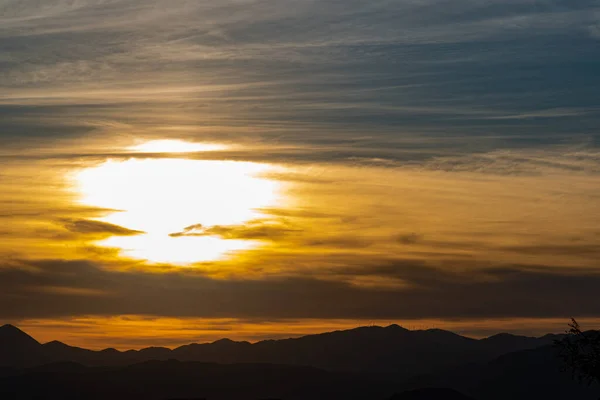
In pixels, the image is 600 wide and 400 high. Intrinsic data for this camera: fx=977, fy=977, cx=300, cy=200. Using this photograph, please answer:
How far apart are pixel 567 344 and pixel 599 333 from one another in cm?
300

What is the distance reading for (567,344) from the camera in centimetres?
8825

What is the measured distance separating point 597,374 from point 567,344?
3627mm

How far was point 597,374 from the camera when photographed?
87.1m

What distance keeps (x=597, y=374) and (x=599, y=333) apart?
367 centimetres

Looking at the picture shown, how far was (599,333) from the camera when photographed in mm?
87938
